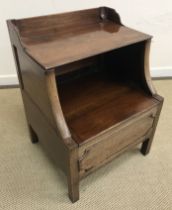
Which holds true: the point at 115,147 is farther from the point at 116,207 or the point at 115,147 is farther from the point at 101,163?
the point at 116,207

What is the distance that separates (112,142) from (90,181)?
30 centimetres

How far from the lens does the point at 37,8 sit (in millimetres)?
1441

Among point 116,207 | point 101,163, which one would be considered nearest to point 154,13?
point 101,163

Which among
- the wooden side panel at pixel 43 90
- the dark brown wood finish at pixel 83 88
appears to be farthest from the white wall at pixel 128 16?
the wooden side panel at pixel 43 90

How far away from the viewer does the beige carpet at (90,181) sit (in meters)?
1.02

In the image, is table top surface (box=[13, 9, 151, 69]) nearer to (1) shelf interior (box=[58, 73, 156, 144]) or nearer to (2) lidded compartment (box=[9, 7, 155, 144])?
(2) lidded compartment (box=[9, 7, 155, 144])

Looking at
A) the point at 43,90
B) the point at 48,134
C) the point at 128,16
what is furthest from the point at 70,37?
the point at 128,16

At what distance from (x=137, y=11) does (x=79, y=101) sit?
94cm

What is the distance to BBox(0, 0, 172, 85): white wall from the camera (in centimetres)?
143

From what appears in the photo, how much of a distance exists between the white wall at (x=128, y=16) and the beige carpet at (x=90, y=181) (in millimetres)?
599

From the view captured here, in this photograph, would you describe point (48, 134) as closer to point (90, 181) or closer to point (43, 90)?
point (43, 90)

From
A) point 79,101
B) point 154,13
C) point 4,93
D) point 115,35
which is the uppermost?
point 115,35

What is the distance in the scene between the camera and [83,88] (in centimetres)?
108

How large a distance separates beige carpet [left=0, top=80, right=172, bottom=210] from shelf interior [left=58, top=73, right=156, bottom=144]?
1.27ft
